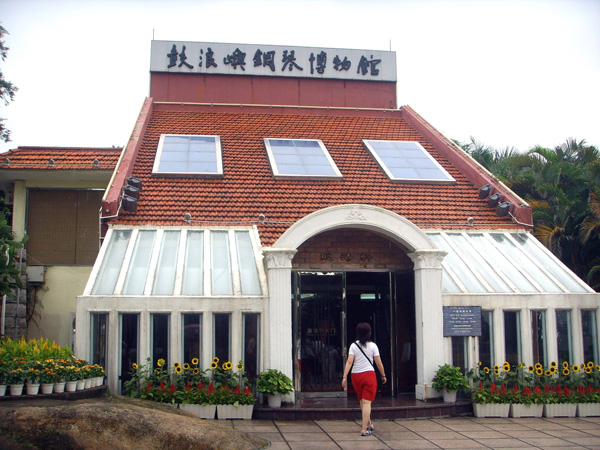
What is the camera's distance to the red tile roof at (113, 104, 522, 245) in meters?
14.6

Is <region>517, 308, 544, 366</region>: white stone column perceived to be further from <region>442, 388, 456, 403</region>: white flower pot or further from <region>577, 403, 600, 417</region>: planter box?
<region>442, 388, 456, 403</region>: white flower pot

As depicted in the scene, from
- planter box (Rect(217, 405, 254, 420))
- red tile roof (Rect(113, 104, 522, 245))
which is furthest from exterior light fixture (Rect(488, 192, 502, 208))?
planter box (Rect(217, 405, 254, 420))

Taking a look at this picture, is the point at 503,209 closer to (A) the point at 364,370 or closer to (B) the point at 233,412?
(A) the point at 364,370

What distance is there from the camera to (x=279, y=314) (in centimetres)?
1161

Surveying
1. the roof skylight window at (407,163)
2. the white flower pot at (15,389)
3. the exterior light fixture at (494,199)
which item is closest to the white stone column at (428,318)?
the exterior light fixture at (494,199)

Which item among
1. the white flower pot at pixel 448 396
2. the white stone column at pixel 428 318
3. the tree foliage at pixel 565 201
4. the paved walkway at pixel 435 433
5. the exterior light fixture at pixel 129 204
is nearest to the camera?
the paved walkway at pixel 435 433

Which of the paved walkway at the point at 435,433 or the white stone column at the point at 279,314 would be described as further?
the white stone column at the point at 279,314

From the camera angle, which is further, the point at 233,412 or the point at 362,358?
the point at 233,412

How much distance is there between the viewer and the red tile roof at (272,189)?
14.6 m

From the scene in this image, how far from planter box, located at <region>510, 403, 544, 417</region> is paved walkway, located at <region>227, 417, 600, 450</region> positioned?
24 centimetres

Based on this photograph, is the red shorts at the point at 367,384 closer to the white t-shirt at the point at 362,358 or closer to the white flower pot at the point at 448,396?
the white t-shirt at the point at 362,358

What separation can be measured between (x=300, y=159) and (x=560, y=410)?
352 inches

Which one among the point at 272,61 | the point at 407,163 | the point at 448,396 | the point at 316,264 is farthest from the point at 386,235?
the point at 272,61

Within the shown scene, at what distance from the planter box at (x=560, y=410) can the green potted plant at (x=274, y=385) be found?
15.5 ft
